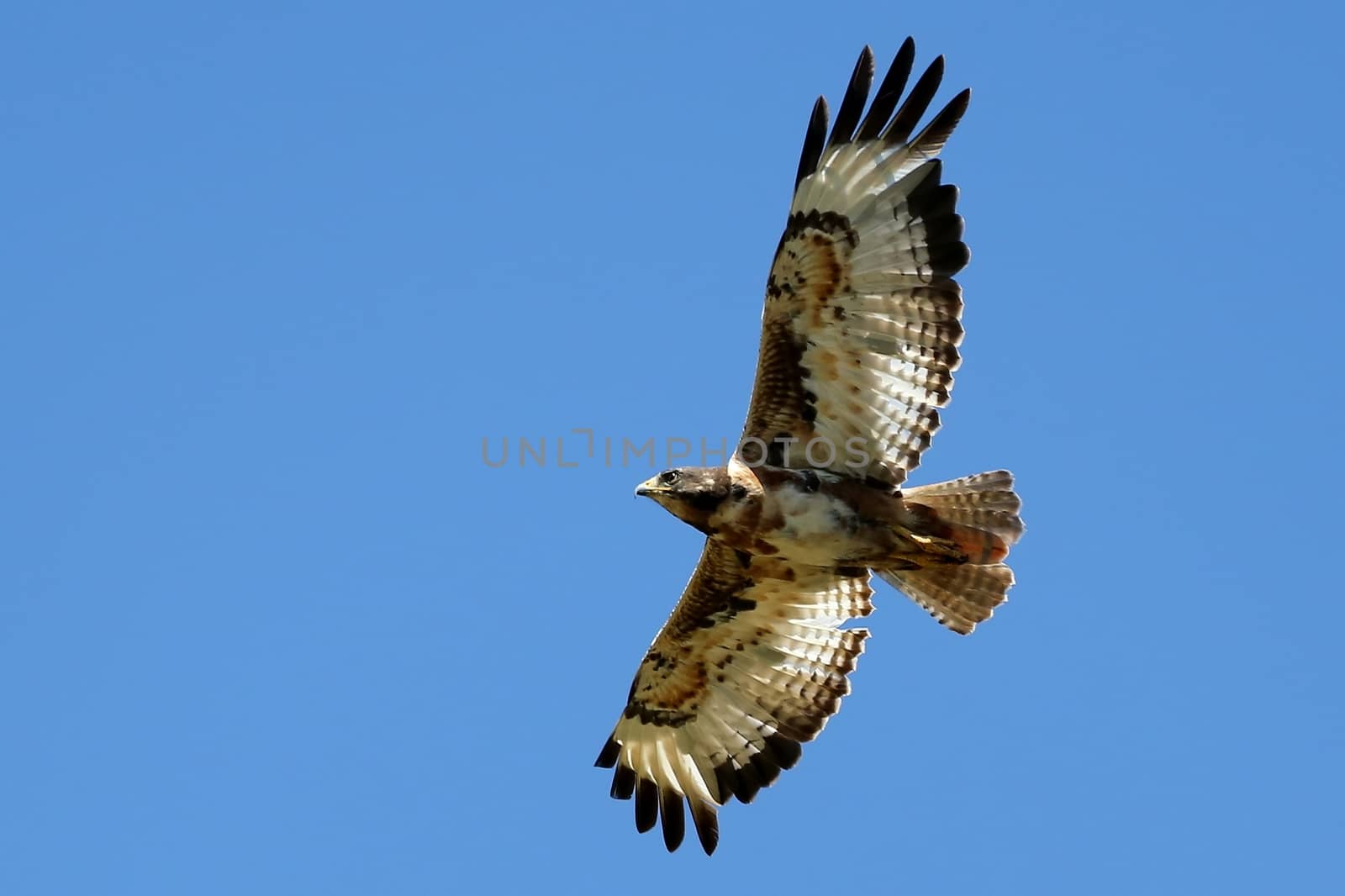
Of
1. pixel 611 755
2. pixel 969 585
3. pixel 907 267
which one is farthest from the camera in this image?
pixel 611 755

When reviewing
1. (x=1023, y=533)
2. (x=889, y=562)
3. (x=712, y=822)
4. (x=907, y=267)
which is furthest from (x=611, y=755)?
(x=907, y=267)

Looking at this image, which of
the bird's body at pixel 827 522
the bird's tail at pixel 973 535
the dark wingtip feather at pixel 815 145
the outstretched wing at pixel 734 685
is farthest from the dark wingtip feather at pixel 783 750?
the dark wingtip feather at pixel 815 145

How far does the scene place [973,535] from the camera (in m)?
10.7

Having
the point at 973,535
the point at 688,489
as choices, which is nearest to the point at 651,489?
the point at 688,489

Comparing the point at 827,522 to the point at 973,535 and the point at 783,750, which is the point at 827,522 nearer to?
the point at 973,535

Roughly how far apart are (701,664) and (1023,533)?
246 cm

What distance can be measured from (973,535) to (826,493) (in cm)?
96

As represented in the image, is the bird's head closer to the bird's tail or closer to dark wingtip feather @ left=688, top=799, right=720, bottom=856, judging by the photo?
the bird's tail

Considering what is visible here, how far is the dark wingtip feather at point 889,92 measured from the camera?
10141mm

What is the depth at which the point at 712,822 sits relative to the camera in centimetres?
1177

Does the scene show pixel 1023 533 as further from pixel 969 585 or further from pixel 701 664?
pixel 701 664

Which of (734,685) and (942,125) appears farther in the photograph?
(734,685)

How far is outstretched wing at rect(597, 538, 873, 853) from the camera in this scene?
458 inches

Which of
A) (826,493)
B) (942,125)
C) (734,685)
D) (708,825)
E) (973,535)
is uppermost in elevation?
(942,125)
